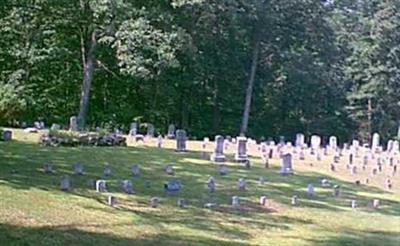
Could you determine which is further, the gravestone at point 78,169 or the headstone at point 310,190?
the headstone at point 310,190

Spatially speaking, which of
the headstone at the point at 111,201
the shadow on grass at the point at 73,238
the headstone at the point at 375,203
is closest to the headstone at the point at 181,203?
the headstone at the point at 111,201

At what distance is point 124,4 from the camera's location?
3103cm

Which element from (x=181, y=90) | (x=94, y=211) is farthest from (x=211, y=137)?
(x=94, y=211)

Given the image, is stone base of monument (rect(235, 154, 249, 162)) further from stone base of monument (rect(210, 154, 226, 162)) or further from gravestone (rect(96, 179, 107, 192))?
gravestone (rect(96, 179, 107, 192))

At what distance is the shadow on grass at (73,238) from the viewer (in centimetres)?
941

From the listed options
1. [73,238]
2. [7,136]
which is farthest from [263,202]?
Result: [7,136]

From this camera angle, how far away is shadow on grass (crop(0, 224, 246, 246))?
9414 millimetres

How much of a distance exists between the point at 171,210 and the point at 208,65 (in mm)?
28765

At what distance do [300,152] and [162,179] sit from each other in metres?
11.4

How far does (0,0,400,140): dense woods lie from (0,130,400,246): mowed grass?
12.0 m

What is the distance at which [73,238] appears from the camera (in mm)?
9750

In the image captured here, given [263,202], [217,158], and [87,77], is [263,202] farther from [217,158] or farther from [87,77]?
[87,77]

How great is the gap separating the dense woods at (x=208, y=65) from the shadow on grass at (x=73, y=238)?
18.1 metres

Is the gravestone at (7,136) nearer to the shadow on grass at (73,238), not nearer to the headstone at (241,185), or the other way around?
the headstone at (241,185)
